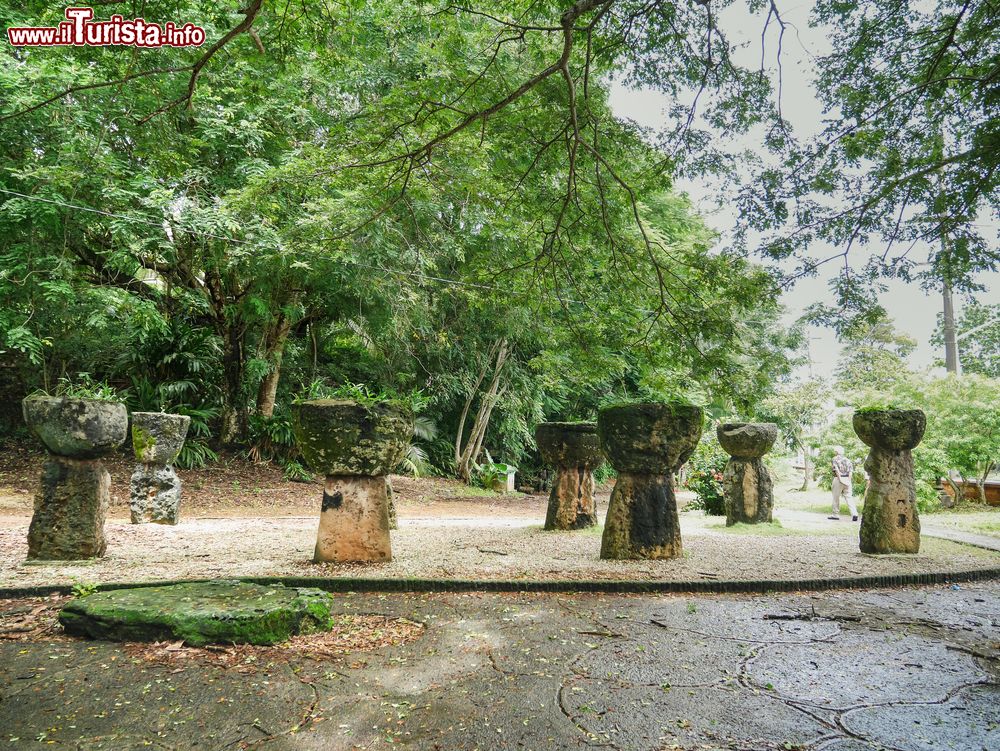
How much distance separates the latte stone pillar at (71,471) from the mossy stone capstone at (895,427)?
678cm

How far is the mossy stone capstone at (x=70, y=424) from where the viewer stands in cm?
486

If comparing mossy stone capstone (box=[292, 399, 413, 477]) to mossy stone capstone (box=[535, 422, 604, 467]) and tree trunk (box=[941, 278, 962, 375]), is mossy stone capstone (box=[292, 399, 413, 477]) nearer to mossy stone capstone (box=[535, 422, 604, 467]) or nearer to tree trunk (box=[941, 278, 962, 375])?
mossy stone capstone (box=[535, 422, 604, 467])

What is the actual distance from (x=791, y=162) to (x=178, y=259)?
11686 mm

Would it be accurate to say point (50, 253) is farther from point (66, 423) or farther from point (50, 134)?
point (66, 423)

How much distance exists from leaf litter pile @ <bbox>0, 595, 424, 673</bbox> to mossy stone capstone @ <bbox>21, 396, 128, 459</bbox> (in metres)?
1.23

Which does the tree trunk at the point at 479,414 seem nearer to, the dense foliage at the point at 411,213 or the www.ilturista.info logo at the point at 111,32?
the dense foliage at the point at 411,213

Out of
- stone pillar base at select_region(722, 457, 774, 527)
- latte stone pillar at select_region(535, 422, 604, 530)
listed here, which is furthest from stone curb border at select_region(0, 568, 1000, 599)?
stone pillar base at select_region(722, 457, 774, 527)

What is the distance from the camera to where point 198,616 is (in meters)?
3.26

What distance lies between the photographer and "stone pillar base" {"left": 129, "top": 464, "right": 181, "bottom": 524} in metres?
7.90

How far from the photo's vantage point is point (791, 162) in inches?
191

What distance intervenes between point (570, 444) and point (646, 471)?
2087 millimetres

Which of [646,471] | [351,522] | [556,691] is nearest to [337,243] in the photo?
[351,522]

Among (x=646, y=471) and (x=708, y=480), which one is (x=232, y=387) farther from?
(x=646, y=471)

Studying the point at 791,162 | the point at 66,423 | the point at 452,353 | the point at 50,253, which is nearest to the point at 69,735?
the point at 66,423
